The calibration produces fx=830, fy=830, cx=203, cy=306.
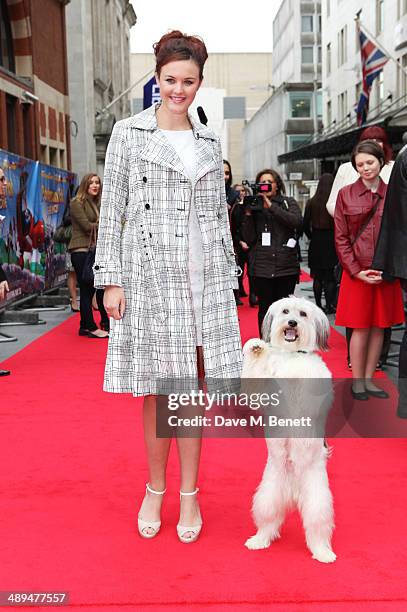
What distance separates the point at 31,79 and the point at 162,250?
59.6ft

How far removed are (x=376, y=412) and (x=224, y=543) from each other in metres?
2.68

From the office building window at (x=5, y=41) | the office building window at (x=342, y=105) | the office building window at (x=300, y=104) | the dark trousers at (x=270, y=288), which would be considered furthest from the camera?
the office building window at (x=300, y=104)

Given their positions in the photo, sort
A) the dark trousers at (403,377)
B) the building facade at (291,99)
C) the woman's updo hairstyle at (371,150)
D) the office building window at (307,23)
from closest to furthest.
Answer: the dark trousers at (403,377)
the woman's updo hairstyle at (371,150)
the building facade at (291,99)
the office building window at (307,23)

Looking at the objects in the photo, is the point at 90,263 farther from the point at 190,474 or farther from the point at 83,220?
the point at 190,474

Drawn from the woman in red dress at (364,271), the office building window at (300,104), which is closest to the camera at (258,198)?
the woman in red dress at (364,271)

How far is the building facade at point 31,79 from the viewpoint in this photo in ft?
63.6

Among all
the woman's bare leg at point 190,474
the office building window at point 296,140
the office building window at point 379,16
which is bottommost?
the woman's bare leg at point 190,474

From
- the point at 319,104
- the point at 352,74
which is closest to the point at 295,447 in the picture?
the point at 352,74

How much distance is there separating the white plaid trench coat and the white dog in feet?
0.74

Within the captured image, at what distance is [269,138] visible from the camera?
6900cm

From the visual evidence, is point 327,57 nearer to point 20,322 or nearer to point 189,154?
point 20,322

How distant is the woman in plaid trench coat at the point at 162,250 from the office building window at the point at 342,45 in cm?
4320

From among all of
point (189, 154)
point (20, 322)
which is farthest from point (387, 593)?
point (20, 322)

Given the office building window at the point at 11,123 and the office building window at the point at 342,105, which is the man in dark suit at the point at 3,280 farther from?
the office building window at the point at 342,105
